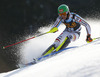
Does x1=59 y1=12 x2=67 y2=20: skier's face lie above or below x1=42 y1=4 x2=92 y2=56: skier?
above

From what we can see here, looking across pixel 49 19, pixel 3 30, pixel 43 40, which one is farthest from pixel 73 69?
pixel 49 19

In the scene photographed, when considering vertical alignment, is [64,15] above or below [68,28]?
above

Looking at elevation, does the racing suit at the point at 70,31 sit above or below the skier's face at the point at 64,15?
below

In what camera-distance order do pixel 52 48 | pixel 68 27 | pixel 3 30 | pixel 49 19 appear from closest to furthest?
1. pixel 52 48
2. pixel 68 27
3. pixel 3 30
4. pixel 49 19

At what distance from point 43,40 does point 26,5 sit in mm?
8193

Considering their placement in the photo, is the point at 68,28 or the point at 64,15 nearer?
the point at 64,15

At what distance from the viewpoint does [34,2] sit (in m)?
14.1

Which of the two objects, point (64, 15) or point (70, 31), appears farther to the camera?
point (70, 31)

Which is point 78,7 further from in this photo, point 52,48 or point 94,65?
point 94,65

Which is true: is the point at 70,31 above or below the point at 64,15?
below

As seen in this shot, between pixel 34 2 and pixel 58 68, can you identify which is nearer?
pixel 58 68

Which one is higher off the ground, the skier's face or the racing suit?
the skier's face

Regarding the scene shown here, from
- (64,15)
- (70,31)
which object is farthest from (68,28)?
(64,15)

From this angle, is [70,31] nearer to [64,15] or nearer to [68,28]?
[68,28]
